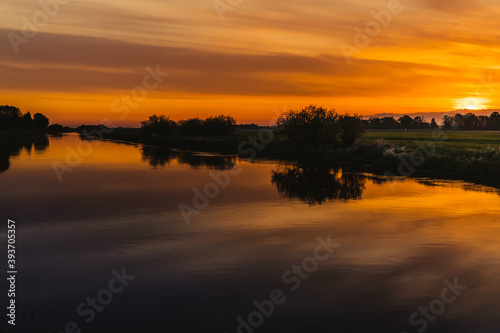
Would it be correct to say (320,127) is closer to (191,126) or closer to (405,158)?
(405,158)

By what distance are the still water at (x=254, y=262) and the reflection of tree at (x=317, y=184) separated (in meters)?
0.98

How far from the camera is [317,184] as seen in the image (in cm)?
3656

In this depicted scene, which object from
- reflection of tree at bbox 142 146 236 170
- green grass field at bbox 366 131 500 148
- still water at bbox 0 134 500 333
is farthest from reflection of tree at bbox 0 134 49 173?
green grass field at bbox 366 131 500 148

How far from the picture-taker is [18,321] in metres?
10.7

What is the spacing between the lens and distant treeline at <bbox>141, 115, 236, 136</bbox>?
142 meters

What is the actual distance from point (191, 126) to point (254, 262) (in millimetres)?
129061

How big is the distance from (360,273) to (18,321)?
8.90 metres

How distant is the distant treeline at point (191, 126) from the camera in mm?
142150

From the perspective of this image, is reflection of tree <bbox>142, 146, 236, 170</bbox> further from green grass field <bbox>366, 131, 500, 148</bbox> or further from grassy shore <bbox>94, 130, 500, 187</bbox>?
green grass field <bbox>366, 131, 500, 148</bbox>

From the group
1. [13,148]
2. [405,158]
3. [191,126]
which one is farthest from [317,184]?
[191,126]

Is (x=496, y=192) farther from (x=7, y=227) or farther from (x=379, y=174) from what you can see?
(x=7, y=227)

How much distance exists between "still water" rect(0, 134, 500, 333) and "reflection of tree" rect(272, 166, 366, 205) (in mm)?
985

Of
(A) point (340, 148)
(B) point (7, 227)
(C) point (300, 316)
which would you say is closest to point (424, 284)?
(C) point (300, 316)

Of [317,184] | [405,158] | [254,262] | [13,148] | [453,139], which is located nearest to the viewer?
[254,262]
